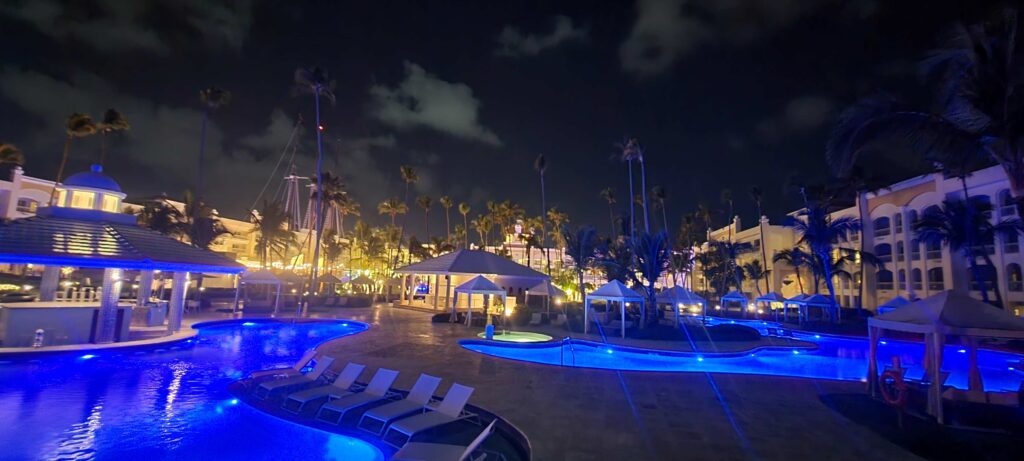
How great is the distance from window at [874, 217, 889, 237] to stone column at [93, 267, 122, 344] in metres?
51.6

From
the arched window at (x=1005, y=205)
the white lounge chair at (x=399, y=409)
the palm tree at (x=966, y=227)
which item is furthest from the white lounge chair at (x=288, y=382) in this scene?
the arched window at (x=1005, y=205)

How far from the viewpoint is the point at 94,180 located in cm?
1883

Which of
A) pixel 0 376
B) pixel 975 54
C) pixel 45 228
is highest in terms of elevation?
pixel 975 54

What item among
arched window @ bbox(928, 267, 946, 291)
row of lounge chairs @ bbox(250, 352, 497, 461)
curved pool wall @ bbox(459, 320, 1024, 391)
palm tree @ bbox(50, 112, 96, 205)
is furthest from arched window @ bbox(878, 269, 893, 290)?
palm tree @ bbox(50, 112, 96, 205)

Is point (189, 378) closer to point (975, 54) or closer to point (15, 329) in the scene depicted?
point (15, 329)

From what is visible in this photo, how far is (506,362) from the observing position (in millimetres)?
13070

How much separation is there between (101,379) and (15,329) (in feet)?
21.2

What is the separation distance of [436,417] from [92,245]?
52.5ft

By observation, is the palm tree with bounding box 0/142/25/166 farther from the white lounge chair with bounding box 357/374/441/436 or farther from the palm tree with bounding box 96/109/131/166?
the white lounge chair with bounding box 357/374/441/436

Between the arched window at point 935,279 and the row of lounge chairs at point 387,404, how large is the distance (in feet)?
139

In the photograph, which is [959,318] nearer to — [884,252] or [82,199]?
[82,199]

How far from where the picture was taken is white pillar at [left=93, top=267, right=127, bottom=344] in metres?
15.8

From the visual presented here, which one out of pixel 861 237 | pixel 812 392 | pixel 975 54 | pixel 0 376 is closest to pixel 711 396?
pixel 812 392

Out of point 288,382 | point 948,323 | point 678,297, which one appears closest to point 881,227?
point 678,297
